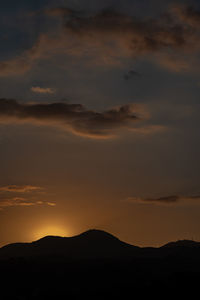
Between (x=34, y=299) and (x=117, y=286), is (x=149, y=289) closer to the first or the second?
(x=117, y=286)

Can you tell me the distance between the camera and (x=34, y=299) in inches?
5408

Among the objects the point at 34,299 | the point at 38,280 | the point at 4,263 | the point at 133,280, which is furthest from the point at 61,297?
the point at 4,263

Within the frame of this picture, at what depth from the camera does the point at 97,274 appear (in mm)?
161500

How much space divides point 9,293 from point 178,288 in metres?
53.1

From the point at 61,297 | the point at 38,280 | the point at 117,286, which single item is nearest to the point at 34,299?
the point at 61,297

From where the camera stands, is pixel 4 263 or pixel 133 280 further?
pixel 4 263

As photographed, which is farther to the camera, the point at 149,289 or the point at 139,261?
the point at 139,261

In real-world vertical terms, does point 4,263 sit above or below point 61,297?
above

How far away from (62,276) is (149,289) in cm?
3328

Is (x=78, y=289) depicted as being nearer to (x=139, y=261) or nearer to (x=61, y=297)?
(x=61, y=297)

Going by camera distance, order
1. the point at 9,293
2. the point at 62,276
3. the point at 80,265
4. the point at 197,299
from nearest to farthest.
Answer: the point at 197,299 < the point at 9,293 < the point at 62,276 < the point at 80,265

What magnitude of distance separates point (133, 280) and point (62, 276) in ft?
80.6

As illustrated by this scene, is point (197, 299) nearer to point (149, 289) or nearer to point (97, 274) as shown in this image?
point (149, 289)

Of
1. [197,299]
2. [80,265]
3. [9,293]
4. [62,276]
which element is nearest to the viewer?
[197,299]
